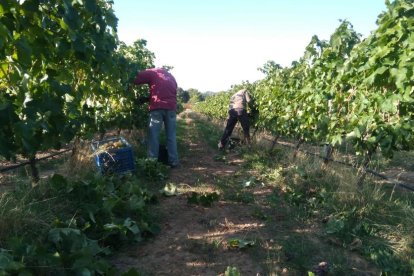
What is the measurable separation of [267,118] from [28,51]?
7083 millimetres

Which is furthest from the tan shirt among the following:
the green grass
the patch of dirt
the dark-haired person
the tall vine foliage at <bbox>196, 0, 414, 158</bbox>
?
the patch of dirt

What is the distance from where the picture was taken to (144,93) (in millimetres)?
8859

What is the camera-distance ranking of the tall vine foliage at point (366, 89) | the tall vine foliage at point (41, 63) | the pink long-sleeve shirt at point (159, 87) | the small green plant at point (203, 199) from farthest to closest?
the pink long-sleeve shirt at point (159, 87) < the small green plant at point (203, 199) < the tall vine foliage at point (366, 89) < the tall vine foliage at point (41, 63)

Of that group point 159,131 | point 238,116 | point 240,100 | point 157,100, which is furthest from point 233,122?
point 157,100

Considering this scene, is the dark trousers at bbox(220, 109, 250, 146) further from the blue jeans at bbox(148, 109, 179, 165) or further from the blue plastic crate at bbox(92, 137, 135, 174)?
the blue plastic crate at bbox(92, 137, 135, 174)

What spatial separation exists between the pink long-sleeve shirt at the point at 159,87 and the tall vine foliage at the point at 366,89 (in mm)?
2306

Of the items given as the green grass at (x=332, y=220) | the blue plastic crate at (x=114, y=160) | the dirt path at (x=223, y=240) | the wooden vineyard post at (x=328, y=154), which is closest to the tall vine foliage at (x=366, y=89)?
the wooden vineyard post at (x=328, y=154)

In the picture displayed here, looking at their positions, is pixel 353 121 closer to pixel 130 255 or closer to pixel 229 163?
pixel 130 255

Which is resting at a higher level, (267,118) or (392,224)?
(267,118)

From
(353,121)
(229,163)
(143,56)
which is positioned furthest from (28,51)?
(143,56)

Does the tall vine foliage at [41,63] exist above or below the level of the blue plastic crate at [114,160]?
above

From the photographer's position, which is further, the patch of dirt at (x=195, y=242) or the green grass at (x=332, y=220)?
the green grass at (x=332, y=220)

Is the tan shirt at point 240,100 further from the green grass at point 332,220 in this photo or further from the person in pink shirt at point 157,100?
the green grass at point 332,220

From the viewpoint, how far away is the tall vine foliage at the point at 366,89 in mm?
3996
